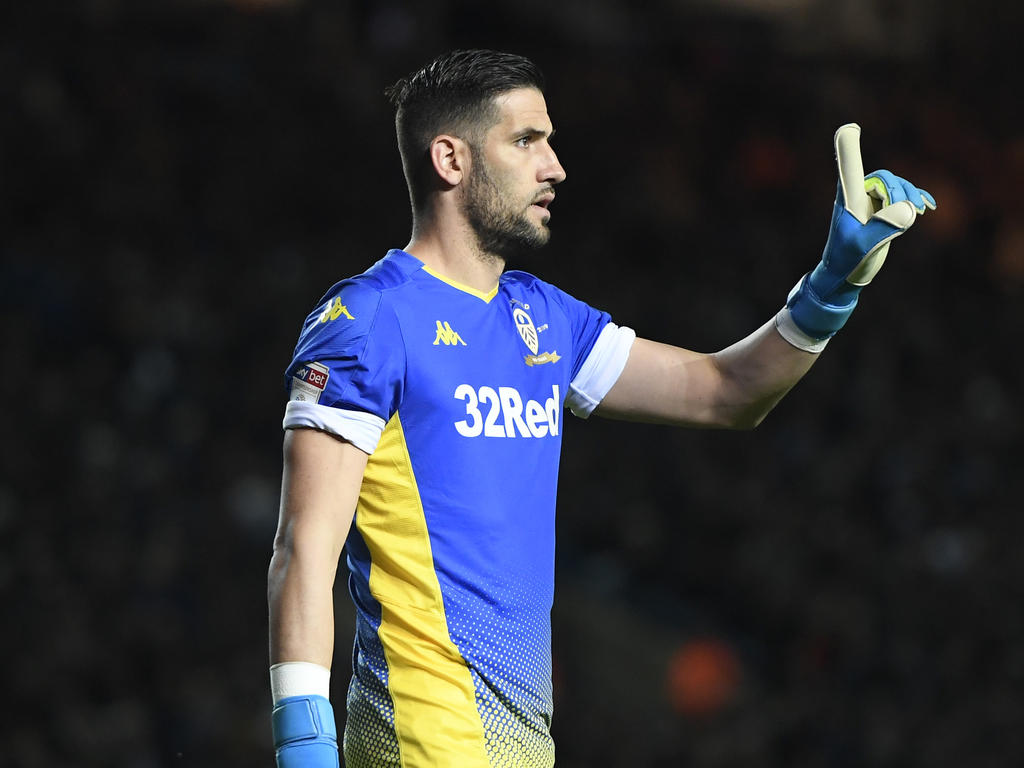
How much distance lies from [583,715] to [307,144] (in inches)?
164

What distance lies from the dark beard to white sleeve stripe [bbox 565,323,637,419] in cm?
36

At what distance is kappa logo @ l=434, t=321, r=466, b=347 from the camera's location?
2840mm

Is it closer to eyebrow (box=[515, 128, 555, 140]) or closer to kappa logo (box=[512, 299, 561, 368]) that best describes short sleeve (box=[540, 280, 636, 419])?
kappa logo (box=[512, 299, 561, 368])

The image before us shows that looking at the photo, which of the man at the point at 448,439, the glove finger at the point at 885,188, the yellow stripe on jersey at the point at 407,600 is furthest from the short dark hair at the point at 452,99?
the glove finger at the point at 885,188

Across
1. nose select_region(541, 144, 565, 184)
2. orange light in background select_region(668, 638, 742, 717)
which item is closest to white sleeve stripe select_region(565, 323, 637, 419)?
nose select_region(541, 144, 565, 184)

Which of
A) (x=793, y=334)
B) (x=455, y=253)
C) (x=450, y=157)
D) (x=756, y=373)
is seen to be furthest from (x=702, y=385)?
(x=450, y=157)

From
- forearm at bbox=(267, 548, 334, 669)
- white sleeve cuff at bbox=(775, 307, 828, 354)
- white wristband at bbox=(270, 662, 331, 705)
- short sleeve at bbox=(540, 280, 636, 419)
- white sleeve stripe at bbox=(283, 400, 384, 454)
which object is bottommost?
white wristband at bbox=(270, 662, 331, 705)

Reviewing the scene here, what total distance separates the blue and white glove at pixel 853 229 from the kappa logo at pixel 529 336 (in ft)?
1.93

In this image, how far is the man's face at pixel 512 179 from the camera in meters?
2.95

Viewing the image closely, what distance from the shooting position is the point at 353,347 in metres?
2.69

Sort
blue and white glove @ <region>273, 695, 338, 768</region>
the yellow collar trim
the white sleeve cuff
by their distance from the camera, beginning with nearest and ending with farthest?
blue and white glove @ <region>273, 695, 338, 768</region> < the yellow collar trim < the white sleeve cuff

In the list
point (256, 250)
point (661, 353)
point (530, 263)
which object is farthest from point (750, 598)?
point (661, 353)

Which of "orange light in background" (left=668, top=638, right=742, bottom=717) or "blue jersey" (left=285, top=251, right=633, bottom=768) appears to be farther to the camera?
"orange light in background" (left=668, top=638, right=742, bottom=717)

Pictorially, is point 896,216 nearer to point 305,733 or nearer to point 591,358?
point 591,358
